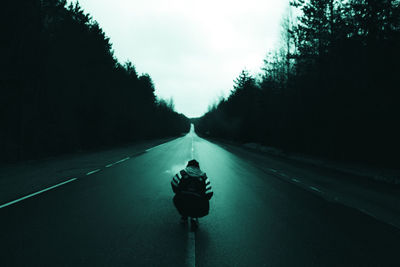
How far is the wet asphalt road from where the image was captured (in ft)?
13.0

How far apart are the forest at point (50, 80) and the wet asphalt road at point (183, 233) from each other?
12816mm

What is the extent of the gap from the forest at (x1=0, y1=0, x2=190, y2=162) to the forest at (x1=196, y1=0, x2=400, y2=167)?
19.1 meters

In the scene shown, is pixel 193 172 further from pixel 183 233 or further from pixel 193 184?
pixel 183 233

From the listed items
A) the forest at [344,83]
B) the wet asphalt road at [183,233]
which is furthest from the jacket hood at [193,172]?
the forest at [344,83]

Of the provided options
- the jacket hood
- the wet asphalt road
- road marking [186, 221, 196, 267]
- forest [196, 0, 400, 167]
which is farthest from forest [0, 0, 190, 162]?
forest [196, 0, 400, 167]

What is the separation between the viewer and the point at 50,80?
2097 cm

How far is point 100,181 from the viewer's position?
10.3 metres

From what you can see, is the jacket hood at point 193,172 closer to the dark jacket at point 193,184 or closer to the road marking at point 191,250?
the dark jacket at point 193,184

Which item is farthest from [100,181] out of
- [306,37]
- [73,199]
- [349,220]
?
[306,37]

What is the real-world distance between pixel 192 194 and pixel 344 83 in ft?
51.2

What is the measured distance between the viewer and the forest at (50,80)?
679 inches

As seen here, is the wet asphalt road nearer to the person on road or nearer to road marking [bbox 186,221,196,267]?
road marking [bbox 186,221,196,267]

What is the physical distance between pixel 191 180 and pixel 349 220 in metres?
3.79

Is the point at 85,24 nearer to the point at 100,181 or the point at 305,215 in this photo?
the point at 100,181
